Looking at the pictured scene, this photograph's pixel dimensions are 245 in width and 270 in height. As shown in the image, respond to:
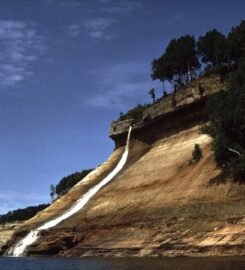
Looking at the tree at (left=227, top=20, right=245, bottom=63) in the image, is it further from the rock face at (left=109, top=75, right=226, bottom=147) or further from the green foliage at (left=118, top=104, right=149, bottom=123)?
the green foliage at (left=118, top=104, right=149, bottom=123)

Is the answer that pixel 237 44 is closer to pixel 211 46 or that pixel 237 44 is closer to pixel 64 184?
pixel 211 46

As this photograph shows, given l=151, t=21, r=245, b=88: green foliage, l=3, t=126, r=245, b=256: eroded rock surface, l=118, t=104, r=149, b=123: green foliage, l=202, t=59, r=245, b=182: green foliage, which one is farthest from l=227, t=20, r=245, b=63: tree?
l=118, t=104, r=149, b=123: green foliage

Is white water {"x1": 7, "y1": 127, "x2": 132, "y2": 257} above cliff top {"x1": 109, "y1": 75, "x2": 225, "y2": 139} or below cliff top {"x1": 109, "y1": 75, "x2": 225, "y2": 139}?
below

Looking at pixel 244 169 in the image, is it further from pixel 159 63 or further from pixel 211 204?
pixel 159 63

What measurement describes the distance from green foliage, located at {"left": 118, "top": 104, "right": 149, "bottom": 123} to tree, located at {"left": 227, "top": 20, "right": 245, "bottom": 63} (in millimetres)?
18756

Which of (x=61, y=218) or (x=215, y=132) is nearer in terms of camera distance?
(x=215, y=132)

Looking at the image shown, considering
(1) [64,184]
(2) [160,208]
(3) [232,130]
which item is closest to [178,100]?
(3) [232,130]

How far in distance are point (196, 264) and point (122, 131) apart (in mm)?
50750

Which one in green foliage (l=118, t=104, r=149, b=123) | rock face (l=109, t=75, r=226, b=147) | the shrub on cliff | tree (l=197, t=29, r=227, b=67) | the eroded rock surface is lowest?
the eroded rock surface

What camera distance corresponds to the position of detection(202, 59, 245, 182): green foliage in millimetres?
44781

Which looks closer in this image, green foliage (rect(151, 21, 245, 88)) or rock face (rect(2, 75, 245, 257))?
rock face (rect(2, 75, 245, 257))

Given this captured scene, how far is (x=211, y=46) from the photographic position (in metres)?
74.1

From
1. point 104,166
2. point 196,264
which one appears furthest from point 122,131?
point 196,264

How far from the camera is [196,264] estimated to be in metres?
30.7
